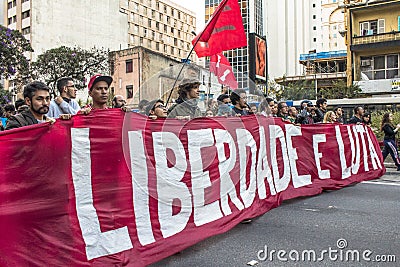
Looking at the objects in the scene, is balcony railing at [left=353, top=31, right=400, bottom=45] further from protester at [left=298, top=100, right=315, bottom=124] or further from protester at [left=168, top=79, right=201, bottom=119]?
protester at [left=168, top=79, right=201, bottom=119]

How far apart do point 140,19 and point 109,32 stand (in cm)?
1932

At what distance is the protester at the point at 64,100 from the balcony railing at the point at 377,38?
90.1 feet

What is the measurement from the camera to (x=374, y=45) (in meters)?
29.1

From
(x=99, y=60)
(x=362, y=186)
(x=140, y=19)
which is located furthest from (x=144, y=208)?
(x=140, y=19)

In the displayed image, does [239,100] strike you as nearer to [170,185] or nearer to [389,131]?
[170,185]

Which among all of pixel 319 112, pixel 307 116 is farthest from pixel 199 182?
pixel 319 112

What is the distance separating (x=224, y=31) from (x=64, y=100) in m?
3.09

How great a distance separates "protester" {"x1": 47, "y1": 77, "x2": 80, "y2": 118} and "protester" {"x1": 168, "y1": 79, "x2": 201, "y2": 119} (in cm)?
157

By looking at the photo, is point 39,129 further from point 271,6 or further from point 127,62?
point 271,6

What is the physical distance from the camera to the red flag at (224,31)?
7.20 m

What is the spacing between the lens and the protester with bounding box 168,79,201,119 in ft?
16.0

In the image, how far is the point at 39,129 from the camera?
3.31 metres

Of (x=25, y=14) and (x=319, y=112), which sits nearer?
(x=319, y=112)

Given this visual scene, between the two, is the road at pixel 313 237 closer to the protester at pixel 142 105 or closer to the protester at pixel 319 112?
the protester at pixel 142 105
